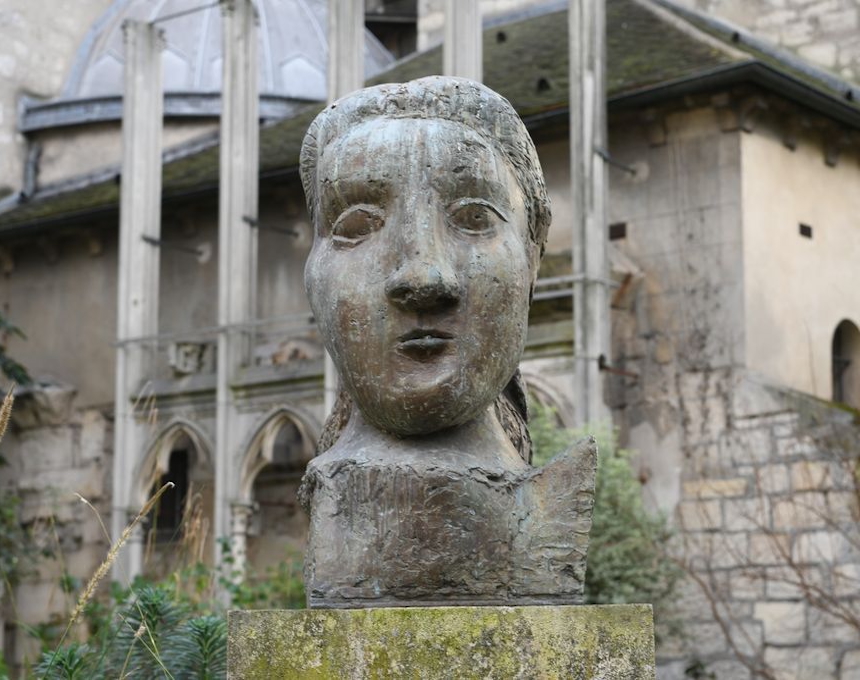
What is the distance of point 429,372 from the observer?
12.8 feet

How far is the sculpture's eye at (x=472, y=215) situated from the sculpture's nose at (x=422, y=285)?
5.8 inches

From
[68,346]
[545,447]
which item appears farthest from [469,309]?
[68,346]

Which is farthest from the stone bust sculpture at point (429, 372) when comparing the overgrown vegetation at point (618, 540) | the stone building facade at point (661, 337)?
the overgrown vegetation at point (618, 540)

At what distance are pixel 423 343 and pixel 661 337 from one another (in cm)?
1223

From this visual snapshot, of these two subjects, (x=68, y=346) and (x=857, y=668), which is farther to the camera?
(x=68, y=346)

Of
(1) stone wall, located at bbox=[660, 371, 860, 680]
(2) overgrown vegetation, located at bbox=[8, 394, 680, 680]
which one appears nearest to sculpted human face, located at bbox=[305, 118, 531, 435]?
(2) overgrown vegetation, located at bbox=[8, 394, 680, 680]

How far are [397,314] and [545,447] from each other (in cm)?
895

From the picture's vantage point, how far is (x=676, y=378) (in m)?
15.6

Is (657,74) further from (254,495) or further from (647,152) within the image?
(254,495)

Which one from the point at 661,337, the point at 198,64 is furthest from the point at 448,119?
the point at 198,64

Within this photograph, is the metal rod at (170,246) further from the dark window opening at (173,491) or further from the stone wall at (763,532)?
the stone wall at (763,532)

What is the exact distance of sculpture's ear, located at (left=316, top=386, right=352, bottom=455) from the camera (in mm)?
4312

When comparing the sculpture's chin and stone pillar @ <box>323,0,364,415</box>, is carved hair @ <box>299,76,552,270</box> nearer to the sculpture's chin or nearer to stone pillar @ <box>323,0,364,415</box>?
the sculpture's chin

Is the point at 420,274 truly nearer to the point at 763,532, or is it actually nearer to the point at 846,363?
the point at 763,532
